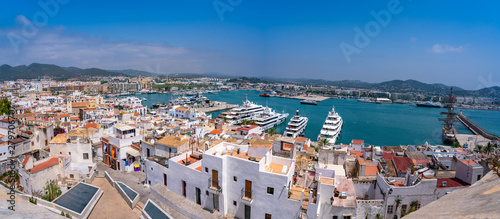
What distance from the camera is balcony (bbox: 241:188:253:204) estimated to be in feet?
33.0

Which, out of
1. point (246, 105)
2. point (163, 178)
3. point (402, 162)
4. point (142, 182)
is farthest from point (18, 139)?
point (246, 105)

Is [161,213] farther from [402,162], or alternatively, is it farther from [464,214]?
[402,162]

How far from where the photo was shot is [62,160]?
1414cm

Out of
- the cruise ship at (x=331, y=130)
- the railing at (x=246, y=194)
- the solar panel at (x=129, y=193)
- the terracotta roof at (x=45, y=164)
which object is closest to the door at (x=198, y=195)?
the railing at (x=246, y=194)

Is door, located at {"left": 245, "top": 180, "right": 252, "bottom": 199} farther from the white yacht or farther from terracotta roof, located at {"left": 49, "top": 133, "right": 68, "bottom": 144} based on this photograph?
the white yacht

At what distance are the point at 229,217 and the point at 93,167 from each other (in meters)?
10.2

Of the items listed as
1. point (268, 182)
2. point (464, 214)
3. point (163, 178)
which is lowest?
point (163, 178)

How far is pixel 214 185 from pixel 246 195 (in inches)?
57.4

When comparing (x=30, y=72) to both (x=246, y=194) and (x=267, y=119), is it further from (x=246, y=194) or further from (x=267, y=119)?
(x=246, y=194)

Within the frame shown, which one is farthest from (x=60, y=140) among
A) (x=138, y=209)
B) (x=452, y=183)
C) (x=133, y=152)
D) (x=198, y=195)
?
(x=452, y=183)

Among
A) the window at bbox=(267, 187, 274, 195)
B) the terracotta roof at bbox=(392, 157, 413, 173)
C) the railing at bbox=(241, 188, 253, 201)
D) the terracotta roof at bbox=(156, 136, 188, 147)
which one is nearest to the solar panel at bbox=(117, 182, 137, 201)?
the terracotta roof at bbox=(156, 136, 188, 147)

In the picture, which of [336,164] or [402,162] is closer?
[402,162]

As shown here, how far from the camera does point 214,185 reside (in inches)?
422

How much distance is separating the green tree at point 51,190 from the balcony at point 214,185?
817 cm
